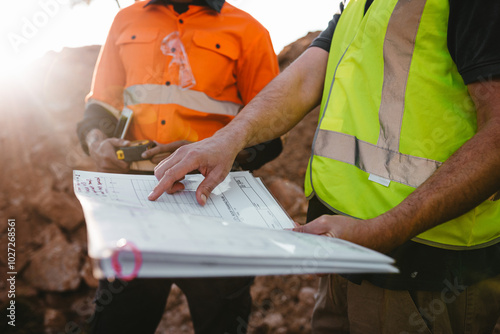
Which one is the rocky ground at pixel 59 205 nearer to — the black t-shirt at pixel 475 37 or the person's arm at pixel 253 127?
the person's arm at pixel 253 127

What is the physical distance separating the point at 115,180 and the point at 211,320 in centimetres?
95

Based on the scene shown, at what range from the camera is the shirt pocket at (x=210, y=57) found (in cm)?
169

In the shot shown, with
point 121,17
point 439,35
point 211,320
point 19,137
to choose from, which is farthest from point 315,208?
point 19,137

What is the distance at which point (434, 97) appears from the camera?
0.79m

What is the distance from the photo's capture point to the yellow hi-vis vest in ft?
2.55

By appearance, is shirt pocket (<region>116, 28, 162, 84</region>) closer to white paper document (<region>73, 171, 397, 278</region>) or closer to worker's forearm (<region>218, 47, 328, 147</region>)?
worker's forearm (<region>218, 47, 328, 147</region>)

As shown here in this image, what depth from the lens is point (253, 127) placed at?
1029 millimetres

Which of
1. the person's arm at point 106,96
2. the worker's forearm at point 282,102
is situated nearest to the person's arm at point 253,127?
the worker's forearm at point 282,102

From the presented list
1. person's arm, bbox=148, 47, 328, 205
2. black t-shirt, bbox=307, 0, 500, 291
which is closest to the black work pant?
black t-shirt, bbox=307, 0, 500, 291

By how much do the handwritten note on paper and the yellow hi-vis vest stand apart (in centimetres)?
22

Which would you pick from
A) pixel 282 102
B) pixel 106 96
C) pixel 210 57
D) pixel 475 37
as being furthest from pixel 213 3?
pixel 475 37

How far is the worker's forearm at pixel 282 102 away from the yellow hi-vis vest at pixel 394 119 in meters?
0.15

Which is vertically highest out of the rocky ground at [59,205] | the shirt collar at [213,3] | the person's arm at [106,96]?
the shirt collar at [213,3]

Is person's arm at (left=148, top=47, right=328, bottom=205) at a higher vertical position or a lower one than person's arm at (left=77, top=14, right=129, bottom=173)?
higher
